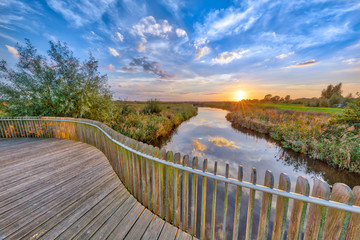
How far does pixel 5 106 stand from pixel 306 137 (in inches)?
754

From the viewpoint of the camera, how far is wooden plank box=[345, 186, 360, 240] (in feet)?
3.29

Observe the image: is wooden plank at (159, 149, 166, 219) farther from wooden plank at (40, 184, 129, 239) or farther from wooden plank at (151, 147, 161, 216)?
wooden plank at (40, 184, 129, 239)

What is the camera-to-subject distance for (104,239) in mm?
1705

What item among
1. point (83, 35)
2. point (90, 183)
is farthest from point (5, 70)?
point (90, 183)

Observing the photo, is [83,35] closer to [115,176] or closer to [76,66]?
[76,66]

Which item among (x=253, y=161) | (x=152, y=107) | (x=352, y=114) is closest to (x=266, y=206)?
(x=253, y=161)

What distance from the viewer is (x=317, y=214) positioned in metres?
1.18

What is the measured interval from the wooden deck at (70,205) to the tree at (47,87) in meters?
3.94

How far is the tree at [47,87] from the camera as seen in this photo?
681 cm

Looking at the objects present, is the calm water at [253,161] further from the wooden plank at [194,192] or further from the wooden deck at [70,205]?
the wooden deck at [70,205]

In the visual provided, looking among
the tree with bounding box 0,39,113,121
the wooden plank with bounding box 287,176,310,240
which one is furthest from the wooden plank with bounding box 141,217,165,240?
the tree with bounding box 0,39,113,121

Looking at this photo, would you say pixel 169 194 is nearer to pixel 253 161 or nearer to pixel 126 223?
pixel 126 223

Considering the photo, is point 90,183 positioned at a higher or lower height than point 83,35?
lower

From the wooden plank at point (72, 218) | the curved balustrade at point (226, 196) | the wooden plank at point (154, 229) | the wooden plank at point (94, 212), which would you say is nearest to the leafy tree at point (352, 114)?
the curved balustrade at point (226, 196)
